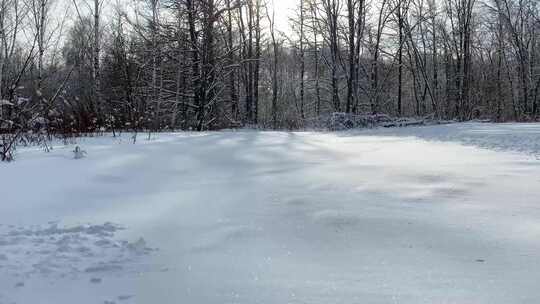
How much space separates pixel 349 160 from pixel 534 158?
229 centimetres

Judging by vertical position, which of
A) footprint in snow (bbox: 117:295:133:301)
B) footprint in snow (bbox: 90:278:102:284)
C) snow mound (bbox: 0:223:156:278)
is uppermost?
snow mound (bbox: 0:223:156:278)

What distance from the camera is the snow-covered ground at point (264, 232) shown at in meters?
1.96

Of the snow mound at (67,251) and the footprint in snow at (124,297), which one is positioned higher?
the snow mound at (67,251)

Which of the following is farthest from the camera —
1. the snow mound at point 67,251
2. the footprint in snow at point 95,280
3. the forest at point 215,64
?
the forest at point 215,64

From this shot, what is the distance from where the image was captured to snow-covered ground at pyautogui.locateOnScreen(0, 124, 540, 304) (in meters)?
1.96

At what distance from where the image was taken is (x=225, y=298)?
1.87 metres

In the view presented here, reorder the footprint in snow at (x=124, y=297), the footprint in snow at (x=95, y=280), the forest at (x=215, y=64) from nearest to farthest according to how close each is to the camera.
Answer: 1. the footprint in snow at (x=124, y=297)
2. the footprint in snow at (x=95, y=280)
3. the forest at (x=215, y=64)

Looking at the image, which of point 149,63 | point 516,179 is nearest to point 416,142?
point 516,179

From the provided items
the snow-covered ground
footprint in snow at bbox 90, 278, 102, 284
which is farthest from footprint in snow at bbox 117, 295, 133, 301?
footprint in snow at bbox 90, 278, 102, 284

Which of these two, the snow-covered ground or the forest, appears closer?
the snow-covered ground

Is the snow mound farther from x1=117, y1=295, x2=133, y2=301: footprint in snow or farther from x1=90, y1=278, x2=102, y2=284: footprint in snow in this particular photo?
x1=117, y1=295, x2=133, y2=301: footprint in snow

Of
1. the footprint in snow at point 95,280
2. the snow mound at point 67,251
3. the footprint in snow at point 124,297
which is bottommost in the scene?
the footprint in snow at point 124,297

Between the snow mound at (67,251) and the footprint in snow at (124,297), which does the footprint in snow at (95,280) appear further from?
the footprint in snow at (124,297)

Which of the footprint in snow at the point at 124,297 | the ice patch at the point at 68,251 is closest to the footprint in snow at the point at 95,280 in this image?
the ice patch at the point at 68,251
